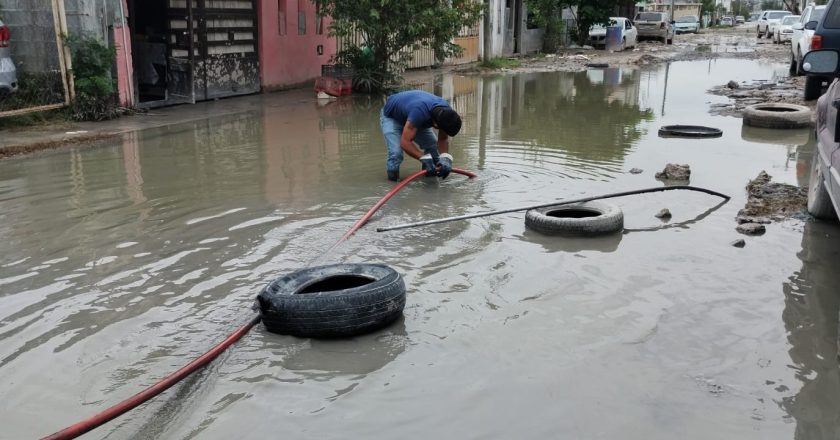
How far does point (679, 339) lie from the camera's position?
4.57 metres

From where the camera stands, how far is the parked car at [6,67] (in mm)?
10930

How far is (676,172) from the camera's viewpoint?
8867 mm

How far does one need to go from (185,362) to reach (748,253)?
4530mm

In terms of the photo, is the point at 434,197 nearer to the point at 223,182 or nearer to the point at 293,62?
the point at 223,182

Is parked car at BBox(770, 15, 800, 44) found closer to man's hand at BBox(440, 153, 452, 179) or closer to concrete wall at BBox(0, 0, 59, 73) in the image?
man's hand at BBox(440, 153, 452, 179)

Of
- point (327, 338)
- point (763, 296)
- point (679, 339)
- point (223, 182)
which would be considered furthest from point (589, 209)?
point (223, 182)

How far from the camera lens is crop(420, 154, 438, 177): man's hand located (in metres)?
8.24

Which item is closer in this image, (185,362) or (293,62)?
(185,362)

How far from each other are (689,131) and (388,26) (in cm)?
771

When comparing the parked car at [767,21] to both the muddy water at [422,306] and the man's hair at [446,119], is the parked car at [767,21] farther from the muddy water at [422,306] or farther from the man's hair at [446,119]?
the man's hair at [446,119]

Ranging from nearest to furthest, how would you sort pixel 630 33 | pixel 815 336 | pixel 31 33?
pixel 815 336 < pixel 31 33 < pixel 630 33

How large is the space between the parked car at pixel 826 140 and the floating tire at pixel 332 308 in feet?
9.47

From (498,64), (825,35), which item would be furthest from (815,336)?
(498,64)

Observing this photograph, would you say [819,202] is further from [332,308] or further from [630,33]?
[630,33]
